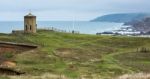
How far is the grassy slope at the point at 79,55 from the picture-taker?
4559 centimetres

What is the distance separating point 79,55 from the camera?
181ft

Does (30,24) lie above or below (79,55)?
above

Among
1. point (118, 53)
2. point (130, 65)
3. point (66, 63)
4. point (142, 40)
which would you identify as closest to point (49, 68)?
point (66, 63)

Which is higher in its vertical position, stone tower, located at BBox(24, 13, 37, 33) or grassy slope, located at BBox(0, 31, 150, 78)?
stone tower, located at BBox(24, 13, 37, 33)

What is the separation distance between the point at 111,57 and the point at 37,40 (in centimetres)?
1352

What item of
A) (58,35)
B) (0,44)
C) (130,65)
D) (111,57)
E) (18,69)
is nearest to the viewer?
(18,69)

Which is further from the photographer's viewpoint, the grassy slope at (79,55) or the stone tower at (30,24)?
the stone tower at (30,24)

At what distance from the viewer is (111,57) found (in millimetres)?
55062

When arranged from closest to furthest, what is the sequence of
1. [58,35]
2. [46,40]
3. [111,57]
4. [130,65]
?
[130,65] < [111,57] < [46,40] < [58,35]

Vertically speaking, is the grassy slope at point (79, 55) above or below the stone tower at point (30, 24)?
below

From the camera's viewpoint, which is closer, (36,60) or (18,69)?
(18,69)

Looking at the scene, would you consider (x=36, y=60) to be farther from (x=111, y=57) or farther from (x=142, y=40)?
(x=142, y=40)

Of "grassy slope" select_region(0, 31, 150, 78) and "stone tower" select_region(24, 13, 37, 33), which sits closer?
"grassy slope" select_region(0, 31, 150, 78)

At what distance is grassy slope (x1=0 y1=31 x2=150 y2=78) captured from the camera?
45594 mm
